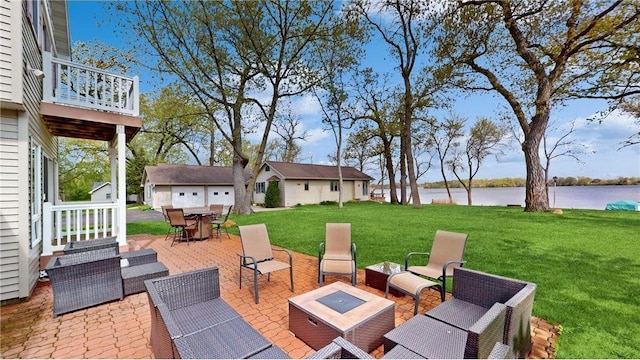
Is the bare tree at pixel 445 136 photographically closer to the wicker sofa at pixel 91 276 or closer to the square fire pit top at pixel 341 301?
the square fire pit top at pixel 341 301

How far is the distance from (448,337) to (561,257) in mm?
5719

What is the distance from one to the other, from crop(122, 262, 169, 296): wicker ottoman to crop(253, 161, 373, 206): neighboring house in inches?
758

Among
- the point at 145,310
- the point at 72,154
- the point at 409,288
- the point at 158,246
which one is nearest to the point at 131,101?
the point at 158,246

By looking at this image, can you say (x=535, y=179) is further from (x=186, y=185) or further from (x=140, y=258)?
(x=186, y=185)

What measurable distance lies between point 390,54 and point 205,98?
13617mm

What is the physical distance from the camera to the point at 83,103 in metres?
5.73

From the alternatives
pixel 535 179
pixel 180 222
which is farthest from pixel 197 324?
pixel 535 179

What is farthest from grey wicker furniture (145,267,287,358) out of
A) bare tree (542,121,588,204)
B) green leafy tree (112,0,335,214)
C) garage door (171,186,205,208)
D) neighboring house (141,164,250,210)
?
bare tree (542,121,588,204)

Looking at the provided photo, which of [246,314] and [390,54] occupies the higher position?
[390,54]

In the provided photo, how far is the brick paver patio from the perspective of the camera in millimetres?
2871

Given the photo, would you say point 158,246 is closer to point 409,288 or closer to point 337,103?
point 409,288

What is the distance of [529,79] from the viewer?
1496 cm

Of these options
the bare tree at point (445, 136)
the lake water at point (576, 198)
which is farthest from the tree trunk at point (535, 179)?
the bare tree at point (445, 136)

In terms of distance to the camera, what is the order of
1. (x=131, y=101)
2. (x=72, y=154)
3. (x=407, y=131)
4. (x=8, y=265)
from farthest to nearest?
(x=72, y=154), (x=407, y=131), (x=131, y=101), (x=8, y=265)
